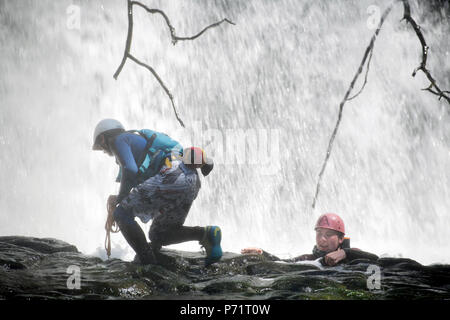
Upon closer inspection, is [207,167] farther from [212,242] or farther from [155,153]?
[212,242]

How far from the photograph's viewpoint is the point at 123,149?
16.6 ft

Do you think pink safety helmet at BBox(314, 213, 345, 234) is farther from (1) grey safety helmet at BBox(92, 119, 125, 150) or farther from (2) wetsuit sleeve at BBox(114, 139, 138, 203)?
(1) grey safety helmet at BBox(92, 119, 125, 150)

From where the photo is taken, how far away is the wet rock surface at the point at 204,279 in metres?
4.04

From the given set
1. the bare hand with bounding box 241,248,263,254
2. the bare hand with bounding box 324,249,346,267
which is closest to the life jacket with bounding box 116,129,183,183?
the bare hand with bounding box 241,248,263,254

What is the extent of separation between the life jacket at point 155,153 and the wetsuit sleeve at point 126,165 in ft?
0.62

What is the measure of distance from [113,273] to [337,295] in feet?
9.60

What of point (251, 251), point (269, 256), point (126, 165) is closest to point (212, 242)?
point (126, 165)

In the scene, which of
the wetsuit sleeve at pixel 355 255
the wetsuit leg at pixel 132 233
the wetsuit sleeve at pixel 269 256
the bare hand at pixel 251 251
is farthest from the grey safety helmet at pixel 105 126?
the wetsuit sleeve at pixel 355 255

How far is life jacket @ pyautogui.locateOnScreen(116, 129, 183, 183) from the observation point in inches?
207
